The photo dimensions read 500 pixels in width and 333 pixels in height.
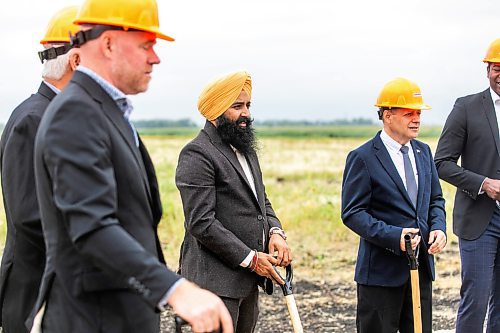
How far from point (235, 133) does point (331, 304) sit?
380cm

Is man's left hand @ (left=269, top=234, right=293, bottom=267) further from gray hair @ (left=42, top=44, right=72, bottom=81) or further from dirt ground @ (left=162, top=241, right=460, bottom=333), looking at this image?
dirt ground @ (left=162, top=241, right=460, bottom=333)

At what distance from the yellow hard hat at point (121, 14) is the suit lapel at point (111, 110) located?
17 centimetres

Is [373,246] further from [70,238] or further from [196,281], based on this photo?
[70,238]

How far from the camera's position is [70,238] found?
261cm

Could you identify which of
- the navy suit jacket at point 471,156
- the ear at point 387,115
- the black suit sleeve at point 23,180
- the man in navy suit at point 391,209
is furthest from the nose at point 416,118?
the black suit sleeve at point 23,180

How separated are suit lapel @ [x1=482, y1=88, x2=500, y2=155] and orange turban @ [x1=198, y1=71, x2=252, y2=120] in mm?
1925

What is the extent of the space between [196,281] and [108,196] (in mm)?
2131

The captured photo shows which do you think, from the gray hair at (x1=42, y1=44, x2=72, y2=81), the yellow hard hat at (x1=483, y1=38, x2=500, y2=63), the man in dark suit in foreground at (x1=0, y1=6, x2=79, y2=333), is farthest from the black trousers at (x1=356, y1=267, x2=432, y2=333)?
the gray hair at (x1=42, y1=44, x2=72, y2=81)

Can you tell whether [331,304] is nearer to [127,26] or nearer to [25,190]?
[25,190]

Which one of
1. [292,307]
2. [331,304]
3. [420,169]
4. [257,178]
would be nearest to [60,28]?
[257,178]

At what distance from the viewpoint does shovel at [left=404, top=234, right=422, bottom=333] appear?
4.82m

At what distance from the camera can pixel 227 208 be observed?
4566 millimetres

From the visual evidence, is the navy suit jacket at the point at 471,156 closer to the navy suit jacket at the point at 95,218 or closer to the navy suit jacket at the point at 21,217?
the navy suit jacket at the point at 21,217

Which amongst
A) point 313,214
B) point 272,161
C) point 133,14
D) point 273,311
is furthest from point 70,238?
point 272,161
